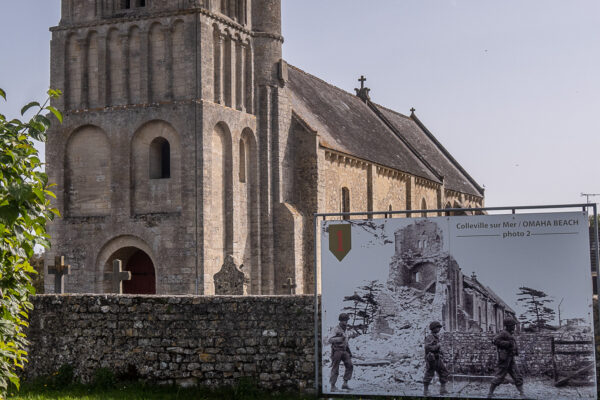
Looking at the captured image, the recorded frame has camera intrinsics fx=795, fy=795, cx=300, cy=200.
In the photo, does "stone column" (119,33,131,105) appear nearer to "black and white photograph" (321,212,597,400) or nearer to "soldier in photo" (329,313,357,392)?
"black and white photograph" (321,212,597,400)

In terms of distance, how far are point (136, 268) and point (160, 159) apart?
13.0ft

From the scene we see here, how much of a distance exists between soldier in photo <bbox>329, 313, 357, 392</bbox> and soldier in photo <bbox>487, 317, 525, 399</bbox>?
1.95 m

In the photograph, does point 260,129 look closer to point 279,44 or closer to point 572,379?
point 279,44

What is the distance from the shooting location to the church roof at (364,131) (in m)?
35.8

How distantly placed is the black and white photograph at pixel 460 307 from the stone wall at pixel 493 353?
0.01 m

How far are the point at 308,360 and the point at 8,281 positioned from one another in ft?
17.2

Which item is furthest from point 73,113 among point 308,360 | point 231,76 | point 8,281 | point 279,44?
point 8,281

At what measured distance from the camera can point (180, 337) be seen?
42.3 ft

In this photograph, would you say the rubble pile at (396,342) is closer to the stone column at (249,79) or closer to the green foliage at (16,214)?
the green foliage at (16,214)

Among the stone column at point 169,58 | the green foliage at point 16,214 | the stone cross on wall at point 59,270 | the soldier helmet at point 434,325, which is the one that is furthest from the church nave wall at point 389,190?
the green foliage at point 16,214

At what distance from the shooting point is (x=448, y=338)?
10.7 meters

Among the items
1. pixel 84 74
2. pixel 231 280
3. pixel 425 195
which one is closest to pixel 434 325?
pixel 231 280

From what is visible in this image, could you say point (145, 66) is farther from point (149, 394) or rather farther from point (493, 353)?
point (493, 353)

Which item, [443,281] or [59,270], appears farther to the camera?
[59,270]
